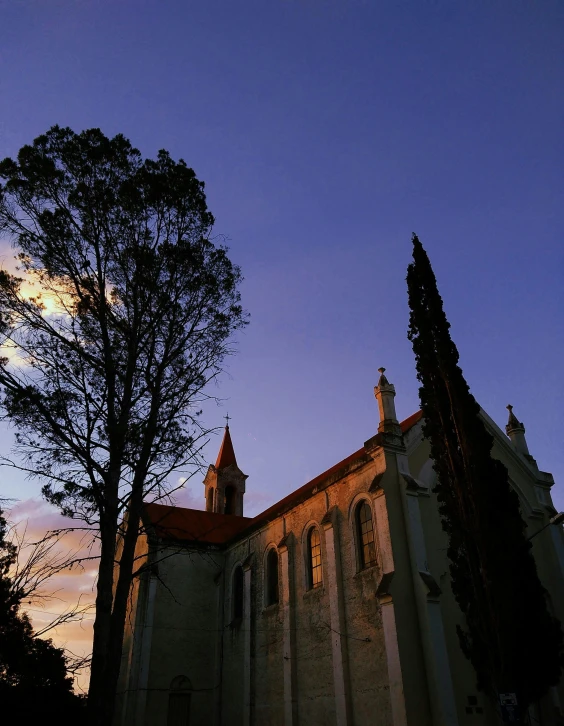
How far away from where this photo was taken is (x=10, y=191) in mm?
14430

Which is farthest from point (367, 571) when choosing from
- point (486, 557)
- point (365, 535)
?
point (486, 557)

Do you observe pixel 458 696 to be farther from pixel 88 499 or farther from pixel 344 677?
pixel 88 499

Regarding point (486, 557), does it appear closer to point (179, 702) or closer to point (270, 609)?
point (270, 609)

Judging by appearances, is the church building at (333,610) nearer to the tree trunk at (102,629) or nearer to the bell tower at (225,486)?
the tree trunk at (102,629)

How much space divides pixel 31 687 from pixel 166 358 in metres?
12.3

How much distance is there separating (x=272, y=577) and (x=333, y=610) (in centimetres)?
592

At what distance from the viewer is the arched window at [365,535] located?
64.2ft

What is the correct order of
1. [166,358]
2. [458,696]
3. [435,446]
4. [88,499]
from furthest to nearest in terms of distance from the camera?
[435,446], [458,696], [166,358], [88,499]

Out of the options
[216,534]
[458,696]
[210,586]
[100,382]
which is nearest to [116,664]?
[100,382]

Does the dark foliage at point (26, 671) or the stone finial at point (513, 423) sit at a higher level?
the stone finial at point (513, 423)

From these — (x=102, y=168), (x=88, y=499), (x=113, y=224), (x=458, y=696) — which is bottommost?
(x=458, y=696)

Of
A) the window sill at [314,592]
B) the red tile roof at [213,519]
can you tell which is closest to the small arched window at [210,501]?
the red tile roof at [213,519]

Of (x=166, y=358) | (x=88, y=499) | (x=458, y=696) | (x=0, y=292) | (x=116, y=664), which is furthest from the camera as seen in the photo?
(x=458, y=696)

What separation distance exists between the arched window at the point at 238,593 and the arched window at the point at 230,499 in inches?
459
